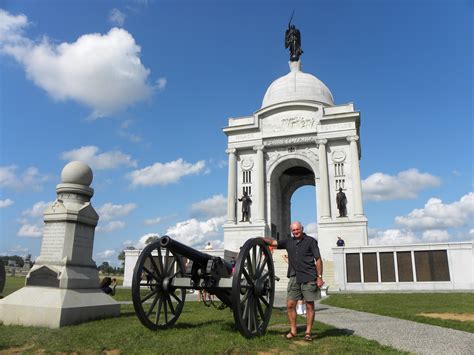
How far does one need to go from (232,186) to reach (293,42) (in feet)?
68.9

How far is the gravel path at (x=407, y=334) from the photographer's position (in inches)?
229

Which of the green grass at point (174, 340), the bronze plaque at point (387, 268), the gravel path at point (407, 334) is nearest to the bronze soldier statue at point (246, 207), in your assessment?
the bronze plaque at point (387, 268)

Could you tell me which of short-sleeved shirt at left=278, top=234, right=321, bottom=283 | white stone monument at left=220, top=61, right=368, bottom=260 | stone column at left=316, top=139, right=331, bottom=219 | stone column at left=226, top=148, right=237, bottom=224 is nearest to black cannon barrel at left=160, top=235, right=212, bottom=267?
short-sleeved shirt at left=278, top=234, right=321, bottom=283

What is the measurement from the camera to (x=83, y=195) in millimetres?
10031

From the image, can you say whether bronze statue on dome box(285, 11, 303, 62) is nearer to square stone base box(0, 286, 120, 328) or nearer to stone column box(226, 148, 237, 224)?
stone column box(226, 148, 237, 224)

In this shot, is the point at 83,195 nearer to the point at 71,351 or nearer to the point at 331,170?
the point at 71,351

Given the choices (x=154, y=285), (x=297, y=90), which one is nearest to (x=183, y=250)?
(x=154, y=285)

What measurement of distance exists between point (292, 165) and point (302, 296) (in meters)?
30.1

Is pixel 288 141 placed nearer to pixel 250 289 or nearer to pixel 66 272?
pixel 66 272

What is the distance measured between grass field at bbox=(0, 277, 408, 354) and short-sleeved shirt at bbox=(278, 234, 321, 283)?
1029 millimetres

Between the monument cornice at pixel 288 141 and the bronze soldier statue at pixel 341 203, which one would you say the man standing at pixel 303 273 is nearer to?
the bronze soldier statue at pixel 341 203

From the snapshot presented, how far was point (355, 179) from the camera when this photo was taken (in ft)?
104

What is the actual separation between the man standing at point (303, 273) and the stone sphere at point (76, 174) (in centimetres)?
614

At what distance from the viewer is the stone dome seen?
3778 centimetres
